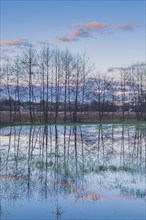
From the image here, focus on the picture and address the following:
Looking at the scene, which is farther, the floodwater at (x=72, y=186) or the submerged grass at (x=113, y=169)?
→ the submerged grass at (x=113, y=169)

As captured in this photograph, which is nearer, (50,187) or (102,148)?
(50,187)

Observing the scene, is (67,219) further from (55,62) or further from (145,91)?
(145,91)

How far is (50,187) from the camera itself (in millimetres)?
12875

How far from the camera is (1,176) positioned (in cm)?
1509

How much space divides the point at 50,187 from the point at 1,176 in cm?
304

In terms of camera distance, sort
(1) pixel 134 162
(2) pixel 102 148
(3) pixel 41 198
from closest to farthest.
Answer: (3) pixel 41 198 < (1) pixel 134 162 < (2) pixel 102 148

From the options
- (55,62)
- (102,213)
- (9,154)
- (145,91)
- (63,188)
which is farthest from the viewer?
(145,91)

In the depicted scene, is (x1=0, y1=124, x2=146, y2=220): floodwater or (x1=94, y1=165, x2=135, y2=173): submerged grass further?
(x1=94, y1=165, x2=135, y2=173): submerged grass

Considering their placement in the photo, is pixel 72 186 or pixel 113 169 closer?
pixel 72 186

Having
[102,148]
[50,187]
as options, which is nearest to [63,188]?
[50,187]

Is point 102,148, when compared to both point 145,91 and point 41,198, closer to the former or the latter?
point 41,198

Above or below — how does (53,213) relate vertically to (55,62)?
below

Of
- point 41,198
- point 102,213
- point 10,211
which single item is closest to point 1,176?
point 41,198

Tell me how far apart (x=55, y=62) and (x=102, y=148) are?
1883 inches
